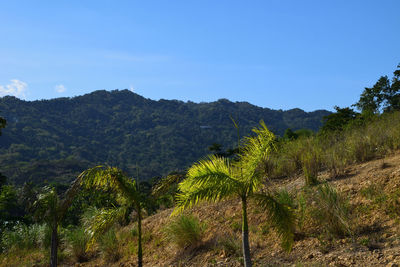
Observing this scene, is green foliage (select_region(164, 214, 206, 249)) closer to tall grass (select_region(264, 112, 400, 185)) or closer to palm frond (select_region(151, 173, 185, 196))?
palm frond (select_region(151, 173, 185, 196))

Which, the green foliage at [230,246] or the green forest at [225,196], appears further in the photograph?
the green foliage at [230,246]

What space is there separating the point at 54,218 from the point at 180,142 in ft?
439

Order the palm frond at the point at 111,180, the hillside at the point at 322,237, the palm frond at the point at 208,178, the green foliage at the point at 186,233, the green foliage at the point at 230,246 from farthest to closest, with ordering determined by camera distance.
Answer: the green foliage at the point at 186,233 < the green foliage at the point at 230,246 < the palm frond at the point at 111,180 < the hillside at the point at 322,237 < the palm frond at the point at 208,178

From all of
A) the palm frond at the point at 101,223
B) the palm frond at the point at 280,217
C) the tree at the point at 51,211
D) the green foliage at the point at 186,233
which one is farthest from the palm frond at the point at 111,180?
the palm frond at the point at 280,217

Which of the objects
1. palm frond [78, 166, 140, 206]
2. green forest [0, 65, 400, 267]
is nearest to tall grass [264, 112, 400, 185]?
green forest [0, 65, 400, 267]

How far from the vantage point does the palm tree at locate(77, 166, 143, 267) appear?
8.16m

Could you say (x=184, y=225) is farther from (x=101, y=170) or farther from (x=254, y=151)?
(x=254, y=151)

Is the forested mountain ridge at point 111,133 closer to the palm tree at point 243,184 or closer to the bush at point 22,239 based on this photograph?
the bush at point 22,239

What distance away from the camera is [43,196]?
30.1ft

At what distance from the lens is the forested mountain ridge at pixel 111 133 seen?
356 ft

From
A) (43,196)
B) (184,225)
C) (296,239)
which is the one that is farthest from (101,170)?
(296,239)

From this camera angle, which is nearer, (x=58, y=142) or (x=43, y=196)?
(x=43, y=196)

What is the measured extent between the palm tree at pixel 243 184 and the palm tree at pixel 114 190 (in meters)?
2.65

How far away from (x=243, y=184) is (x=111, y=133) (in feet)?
509
